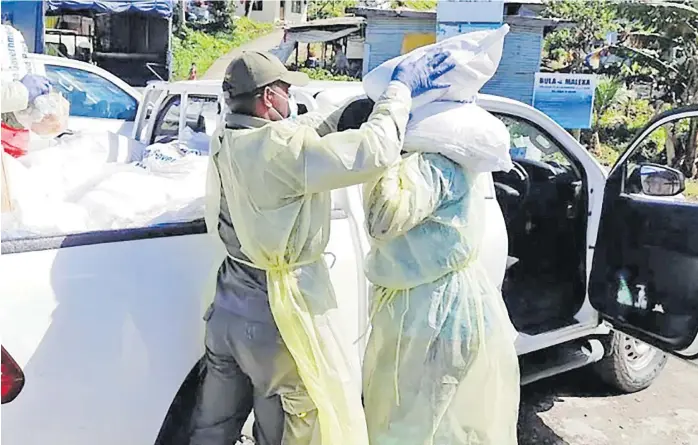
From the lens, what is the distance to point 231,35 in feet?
109

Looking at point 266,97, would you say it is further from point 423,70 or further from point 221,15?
point 221,15

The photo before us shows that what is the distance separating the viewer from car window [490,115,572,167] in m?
3.86

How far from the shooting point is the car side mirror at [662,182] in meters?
3.63

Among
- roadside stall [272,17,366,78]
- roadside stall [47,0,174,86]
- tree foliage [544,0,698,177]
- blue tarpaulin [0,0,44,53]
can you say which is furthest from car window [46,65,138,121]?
roadside stall [272,17,366,78]

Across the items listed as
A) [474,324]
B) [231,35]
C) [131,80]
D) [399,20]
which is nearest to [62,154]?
[474,324]

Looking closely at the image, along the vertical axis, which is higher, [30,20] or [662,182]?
[30,20]

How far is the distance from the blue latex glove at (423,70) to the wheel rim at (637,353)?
247 cm

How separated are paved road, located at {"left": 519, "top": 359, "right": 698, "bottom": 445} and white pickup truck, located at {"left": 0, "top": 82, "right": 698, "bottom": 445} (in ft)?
0.48

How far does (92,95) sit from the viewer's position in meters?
6.33

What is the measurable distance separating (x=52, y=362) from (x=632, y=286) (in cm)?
264

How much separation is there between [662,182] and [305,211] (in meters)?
2.04

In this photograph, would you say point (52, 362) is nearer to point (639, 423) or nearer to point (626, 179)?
point (626, 179)

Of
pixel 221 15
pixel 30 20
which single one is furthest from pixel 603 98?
pixel 221 15

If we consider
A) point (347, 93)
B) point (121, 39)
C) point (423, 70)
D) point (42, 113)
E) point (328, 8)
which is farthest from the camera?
point (328, 8)
